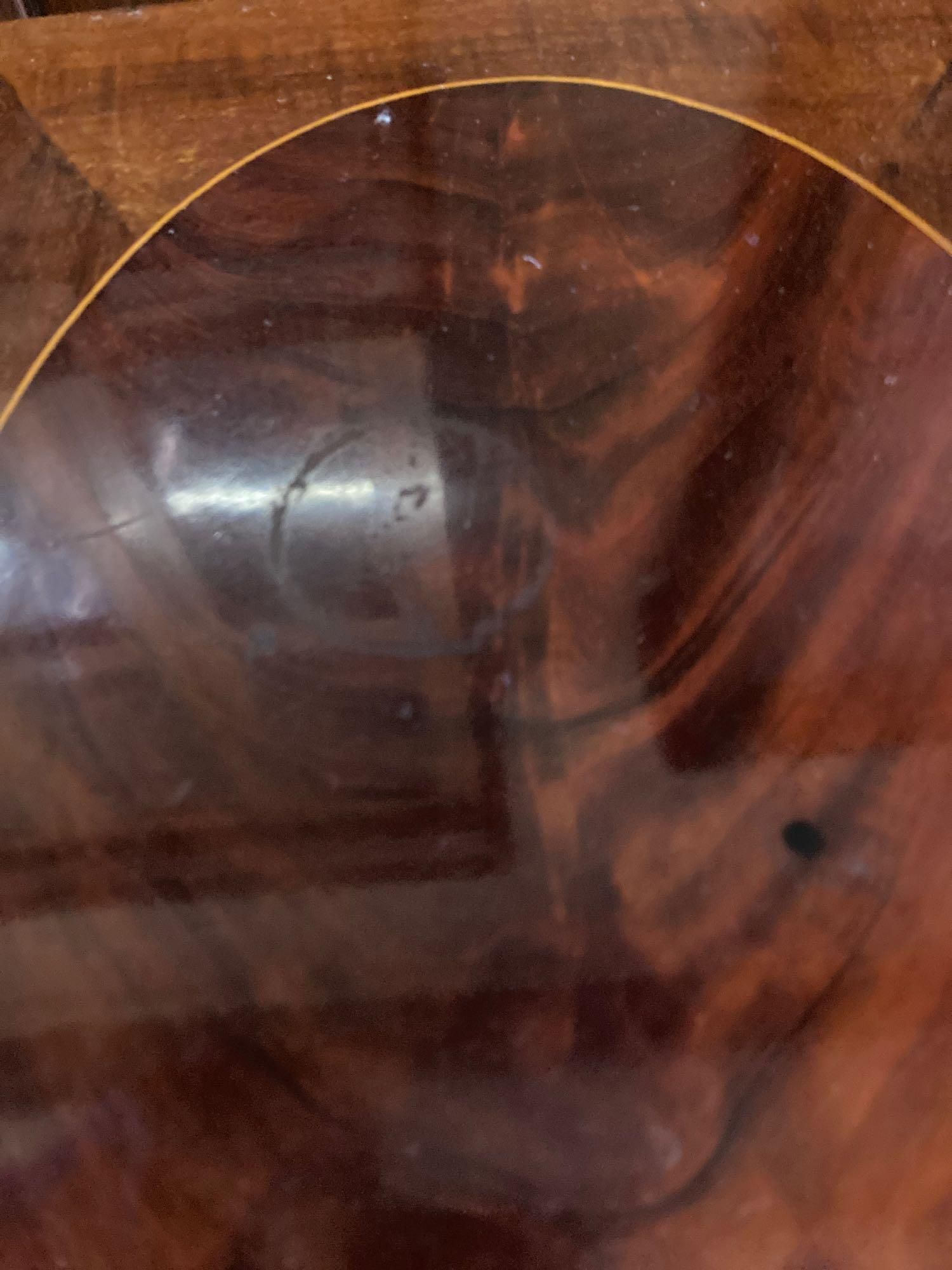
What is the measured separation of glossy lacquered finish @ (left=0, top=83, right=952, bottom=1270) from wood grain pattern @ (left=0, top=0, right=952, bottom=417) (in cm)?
3

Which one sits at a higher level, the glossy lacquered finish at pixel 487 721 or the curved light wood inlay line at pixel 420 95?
the curved light wood inlay line at pixel 420 95

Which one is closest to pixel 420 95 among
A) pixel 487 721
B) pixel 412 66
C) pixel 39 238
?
pixel 412 66

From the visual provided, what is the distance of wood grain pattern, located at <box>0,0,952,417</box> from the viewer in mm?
494

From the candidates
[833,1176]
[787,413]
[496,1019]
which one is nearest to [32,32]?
[787,413]

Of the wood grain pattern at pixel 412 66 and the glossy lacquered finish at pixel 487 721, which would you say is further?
the wood grain pattern at pixel 412 66

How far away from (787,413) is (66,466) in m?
0.32

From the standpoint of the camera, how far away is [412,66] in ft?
1.71

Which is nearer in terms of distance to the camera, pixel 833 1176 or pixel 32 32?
pixel 833 1176

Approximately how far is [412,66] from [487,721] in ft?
1.21

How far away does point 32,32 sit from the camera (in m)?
0.54

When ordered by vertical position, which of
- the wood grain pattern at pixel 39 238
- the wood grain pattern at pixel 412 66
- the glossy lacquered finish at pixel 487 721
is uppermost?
the wood grain pattern at pixel 412 66

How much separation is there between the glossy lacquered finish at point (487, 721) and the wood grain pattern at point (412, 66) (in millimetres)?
33

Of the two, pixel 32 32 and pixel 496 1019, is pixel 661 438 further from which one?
pixel 32 32

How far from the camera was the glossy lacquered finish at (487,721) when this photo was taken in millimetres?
337
